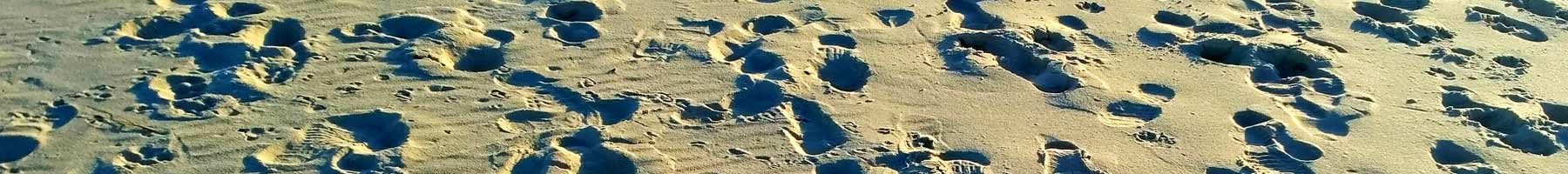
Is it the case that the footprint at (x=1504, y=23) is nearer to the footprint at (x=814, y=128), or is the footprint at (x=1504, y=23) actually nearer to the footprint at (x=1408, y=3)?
the footprint at (x=1408, y=3)

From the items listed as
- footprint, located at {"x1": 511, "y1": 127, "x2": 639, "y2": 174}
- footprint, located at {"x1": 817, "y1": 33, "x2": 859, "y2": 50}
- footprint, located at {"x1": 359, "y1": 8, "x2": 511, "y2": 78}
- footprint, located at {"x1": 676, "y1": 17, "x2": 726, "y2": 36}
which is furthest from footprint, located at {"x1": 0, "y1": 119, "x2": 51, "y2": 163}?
footprint, located at {"x1": 817, "y1": 33, "x2": 859, "y2": 50}

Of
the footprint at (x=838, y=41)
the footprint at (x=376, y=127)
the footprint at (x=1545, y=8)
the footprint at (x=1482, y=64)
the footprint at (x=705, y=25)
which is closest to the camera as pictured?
the footprint at (x=376, y=127)

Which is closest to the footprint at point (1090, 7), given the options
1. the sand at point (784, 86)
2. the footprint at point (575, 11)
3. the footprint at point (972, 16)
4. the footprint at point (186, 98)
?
the sand at point (784, 86)

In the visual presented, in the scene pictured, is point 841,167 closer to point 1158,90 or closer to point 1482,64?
point 1158,90

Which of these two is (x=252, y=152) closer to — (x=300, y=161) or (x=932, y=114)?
(x=300, y=161)

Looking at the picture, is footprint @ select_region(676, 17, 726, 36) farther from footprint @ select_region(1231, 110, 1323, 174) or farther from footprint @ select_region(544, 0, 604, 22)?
footprint @ select_region(1231, 110, 1323, 174)
